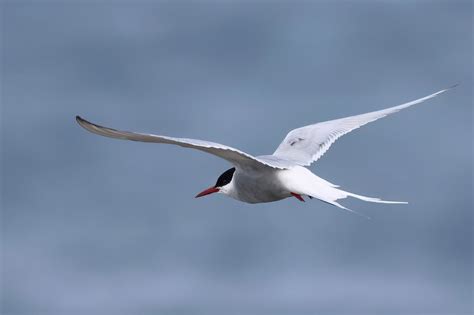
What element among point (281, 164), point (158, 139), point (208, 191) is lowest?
point (158, 139)

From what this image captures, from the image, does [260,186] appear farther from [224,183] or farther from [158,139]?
[158,139]

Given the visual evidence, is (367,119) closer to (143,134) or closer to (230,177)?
(230,177)

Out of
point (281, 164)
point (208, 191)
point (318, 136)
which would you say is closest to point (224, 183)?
point (208, 191)

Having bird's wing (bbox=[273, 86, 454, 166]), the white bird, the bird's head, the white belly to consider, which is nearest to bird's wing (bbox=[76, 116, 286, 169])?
the white bird

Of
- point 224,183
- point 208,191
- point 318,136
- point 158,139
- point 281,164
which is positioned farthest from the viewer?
point 318,136

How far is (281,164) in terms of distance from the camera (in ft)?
37.7

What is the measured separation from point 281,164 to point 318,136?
1.76 metres

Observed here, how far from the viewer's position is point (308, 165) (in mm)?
12242

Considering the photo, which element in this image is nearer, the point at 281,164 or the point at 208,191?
the point at 281,164

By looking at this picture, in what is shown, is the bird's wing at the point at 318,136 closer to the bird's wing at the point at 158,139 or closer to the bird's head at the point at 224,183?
the bird's head at the point at 224,183

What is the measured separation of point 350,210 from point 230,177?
8.79 feet

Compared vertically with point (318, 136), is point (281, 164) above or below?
below

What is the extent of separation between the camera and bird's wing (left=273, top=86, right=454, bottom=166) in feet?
41.7

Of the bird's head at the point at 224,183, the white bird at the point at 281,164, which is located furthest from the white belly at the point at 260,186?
the bird's head at the point at 224,183
